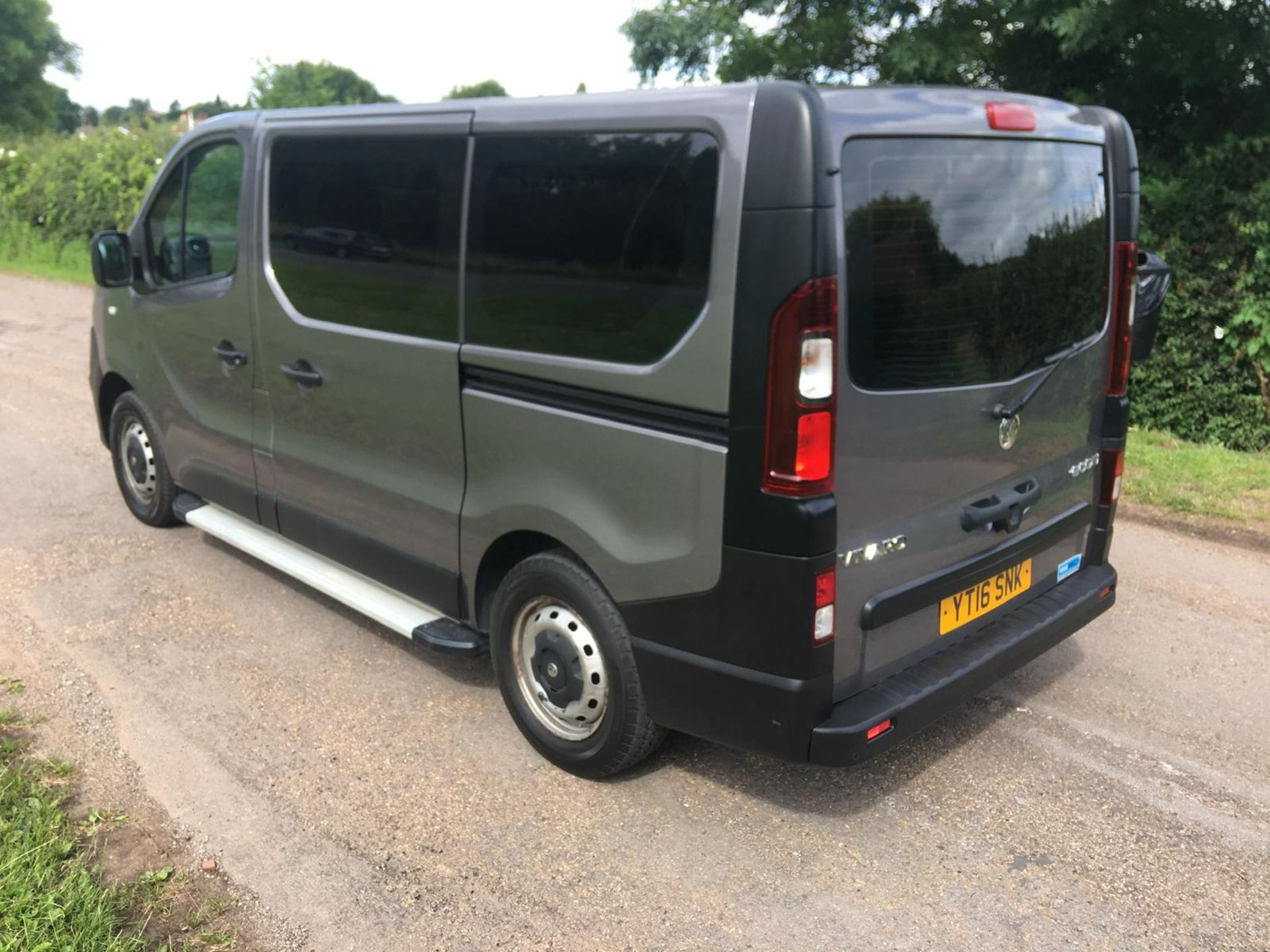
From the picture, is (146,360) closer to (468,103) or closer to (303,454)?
(303,454)

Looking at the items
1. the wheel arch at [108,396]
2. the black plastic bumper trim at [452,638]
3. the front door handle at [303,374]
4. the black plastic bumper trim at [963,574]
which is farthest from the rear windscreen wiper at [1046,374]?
the wheel arch at [108,396]

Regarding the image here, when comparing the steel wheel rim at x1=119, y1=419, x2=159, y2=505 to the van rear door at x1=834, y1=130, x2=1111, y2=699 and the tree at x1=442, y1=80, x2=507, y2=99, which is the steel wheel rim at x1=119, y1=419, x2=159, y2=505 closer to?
the van rear door at x1=834, y1=130, x2=1111, y2=699

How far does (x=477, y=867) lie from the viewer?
3.08 m

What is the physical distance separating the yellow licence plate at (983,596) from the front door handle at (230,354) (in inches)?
120

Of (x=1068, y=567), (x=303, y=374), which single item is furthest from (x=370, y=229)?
(x=1068, y=567)

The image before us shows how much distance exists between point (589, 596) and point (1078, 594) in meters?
1.75

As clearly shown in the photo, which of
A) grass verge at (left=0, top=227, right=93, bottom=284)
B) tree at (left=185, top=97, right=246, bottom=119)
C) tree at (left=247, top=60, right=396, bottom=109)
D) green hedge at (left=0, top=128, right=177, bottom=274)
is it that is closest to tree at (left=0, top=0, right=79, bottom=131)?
tree at (left=247, top=60, right=396, bottom=109)

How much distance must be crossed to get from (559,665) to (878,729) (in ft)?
3.38

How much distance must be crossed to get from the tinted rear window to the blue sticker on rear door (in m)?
0.81

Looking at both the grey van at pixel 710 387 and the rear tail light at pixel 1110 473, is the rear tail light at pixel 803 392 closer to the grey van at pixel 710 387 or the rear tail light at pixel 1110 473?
the grey van at pixel 710 387

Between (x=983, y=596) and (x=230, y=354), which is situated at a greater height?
(x=230, y=354)

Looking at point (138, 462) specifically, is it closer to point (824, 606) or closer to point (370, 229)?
point (370, 229)

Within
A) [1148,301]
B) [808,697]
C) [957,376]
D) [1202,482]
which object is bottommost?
[1202,482]

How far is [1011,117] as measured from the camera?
319 centimetres
